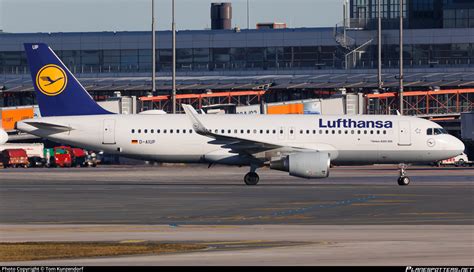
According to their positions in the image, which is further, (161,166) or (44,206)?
(161,166)

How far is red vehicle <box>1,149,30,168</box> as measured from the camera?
9538cm

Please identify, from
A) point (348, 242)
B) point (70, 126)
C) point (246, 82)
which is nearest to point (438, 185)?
point (70, 126)

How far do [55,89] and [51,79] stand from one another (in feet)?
3.03

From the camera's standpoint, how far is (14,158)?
96125 mm

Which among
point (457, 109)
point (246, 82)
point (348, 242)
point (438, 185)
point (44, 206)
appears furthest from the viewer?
point (246, 82)

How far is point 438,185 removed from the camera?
201ft

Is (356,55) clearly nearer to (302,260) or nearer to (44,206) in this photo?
(44,206)

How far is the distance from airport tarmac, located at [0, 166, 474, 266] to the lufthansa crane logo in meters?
5.31

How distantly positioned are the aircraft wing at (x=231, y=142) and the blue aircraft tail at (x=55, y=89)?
21.0 ft

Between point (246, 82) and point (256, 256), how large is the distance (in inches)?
3710

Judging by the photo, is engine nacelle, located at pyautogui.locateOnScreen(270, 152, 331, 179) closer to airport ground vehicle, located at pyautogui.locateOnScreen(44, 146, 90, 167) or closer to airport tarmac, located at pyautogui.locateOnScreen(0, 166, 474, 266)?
airport tarmac, located at pyautogui.locateOnScreen(0, 166, 474, 266)

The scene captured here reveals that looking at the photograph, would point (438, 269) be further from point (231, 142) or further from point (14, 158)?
point (14, 158)

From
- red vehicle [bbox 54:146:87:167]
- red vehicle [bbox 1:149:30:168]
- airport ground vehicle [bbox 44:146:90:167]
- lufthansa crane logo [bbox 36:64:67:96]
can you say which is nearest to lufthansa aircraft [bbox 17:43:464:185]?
lufthansa crane logo [bbox 36:64:67:96]

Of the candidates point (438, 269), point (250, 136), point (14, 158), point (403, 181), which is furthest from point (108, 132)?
point (438, 269)
